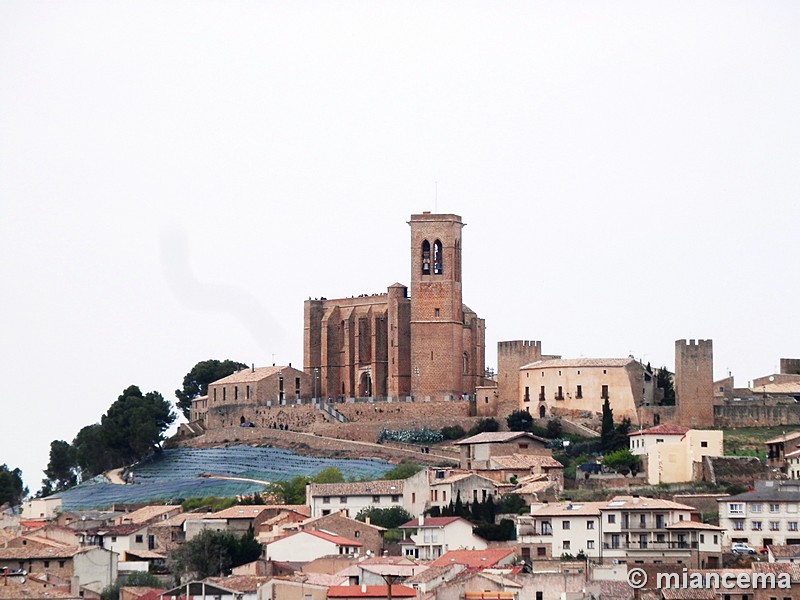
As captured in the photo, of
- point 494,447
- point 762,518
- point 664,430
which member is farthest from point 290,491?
point 762,518

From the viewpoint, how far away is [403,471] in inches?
3329

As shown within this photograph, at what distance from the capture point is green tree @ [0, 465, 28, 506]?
100 m

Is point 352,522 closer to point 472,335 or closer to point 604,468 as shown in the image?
point 604,468

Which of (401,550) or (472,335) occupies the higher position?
(472,335)

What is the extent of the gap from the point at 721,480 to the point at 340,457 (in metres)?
20.2

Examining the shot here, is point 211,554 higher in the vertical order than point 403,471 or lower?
lower

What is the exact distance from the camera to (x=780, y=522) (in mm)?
68625

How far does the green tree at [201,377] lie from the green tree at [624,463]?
33133 millimetres

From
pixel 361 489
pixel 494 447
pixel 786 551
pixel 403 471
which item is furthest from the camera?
pixel 403 471

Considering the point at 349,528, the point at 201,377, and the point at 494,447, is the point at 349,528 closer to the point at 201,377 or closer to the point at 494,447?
the point at 494,447

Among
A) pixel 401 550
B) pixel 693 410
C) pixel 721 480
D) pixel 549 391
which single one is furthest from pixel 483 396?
pixel 401 550

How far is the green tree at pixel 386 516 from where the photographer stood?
74.2 m

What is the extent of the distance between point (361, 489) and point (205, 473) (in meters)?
18.4

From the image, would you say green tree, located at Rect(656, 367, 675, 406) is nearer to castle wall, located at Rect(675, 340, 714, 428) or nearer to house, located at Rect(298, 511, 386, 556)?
castle wall, located at Rect(675, 340, 714, 428)
